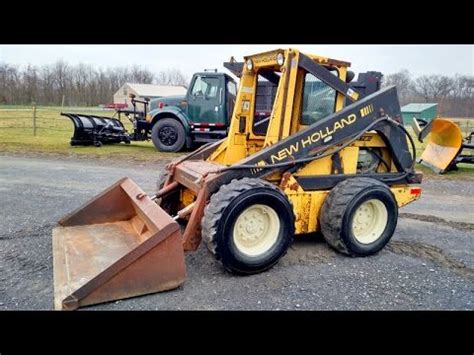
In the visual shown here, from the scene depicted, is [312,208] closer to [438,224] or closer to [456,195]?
[438,224]

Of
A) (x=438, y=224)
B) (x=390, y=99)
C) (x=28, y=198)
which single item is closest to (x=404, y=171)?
(x=390, y=99)

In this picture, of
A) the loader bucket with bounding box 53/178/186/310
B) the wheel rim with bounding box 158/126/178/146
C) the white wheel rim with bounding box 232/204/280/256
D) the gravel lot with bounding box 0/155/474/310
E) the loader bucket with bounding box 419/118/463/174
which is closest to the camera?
the loader bucket with bounding box 53/178/186/310

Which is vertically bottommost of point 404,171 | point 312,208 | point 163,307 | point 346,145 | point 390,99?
point 163,307

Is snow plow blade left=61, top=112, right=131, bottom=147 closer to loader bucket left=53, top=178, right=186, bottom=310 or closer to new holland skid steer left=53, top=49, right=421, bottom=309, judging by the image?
new holland skid steer left=53, top=49, right=421, bottom=309

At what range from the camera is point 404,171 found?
17.1 ft

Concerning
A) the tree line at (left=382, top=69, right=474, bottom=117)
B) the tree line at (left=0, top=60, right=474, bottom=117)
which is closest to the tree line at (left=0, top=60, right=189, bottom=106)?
the tree line at (left=0, top=60, right=474, bottom=117)

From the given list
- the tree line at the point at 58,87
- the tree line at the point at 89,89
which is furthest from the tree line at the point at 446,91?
the tree line at the point at 58,87

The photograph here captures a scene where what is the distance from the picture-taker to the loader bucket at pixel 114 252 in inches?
125

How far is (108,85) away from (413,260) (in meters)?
52.8

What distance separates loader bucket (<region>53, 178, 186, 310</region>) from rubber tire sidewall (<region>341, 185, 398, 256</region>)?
6.26 ft

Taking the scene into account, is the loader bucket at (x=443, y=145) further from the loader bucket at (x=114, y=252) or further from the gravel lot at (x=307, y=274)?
the loader bucket at (x=114, y=252)

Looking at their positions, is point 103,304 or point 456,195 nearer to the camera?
point 103,304

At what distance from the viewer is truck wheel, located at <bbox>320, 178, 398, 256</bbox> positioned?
433 cm

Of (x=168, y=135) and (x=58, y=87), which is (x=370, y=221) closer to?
(x=168, y=135)
